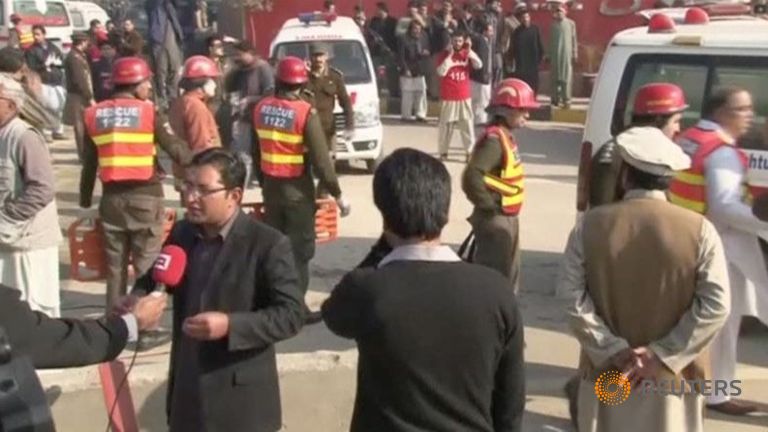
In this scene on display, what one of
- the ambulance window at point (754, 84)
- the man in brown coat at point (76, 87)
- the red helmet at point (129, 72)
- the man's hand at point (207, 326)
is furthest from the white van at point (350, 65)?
the man's hand at point (207, 326)

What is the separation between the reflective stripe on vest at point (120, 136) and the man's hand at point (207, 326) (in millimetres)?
3547

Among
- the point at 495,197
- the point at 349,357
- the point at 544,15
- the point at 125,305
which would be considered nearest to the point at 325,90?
the point at 495,197

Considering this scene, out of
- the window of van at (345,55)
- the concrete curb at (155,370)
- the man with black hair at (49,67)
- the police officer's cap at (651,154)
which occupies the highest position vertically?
the police officer's cap at (651,154)

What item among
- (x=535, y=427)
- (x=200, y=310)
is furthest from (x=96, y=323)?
(x=535, y=427)

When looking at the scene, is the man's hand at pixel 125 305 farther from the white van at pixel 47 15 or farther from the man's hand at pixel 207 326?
the white van at pixel 47 15

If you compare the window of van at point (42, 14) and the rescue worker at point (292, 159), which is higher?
the rescue worker at point (292, 159)

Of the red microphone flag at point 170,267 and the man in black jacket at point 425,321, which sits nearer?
the man in black jacket at point 425,321

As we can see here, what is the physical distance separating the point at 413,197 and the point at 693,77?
4.85m

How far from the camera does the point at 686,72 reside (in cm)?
771

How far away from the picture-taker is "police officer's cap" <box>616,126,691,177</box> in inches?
166

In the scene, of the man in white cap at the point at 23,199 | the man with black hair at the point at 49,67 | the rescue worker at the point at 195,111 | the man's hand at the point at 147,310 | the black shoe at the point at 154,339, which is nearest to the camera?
the man's hand at the point at 147,310

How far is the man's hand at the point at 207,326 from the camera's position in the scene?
395cm

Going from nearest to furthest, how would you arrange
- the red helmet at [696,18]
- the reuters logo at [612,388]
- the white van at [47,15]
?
the reuters logo at [612,388] → the red helmet at [696,18] → the white van at [47,15]

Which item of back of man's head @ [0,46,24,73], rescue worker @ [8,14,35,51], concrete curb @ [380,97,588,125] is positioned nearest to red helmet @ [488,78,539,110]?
back of man's head @ [0,46,24,73]
